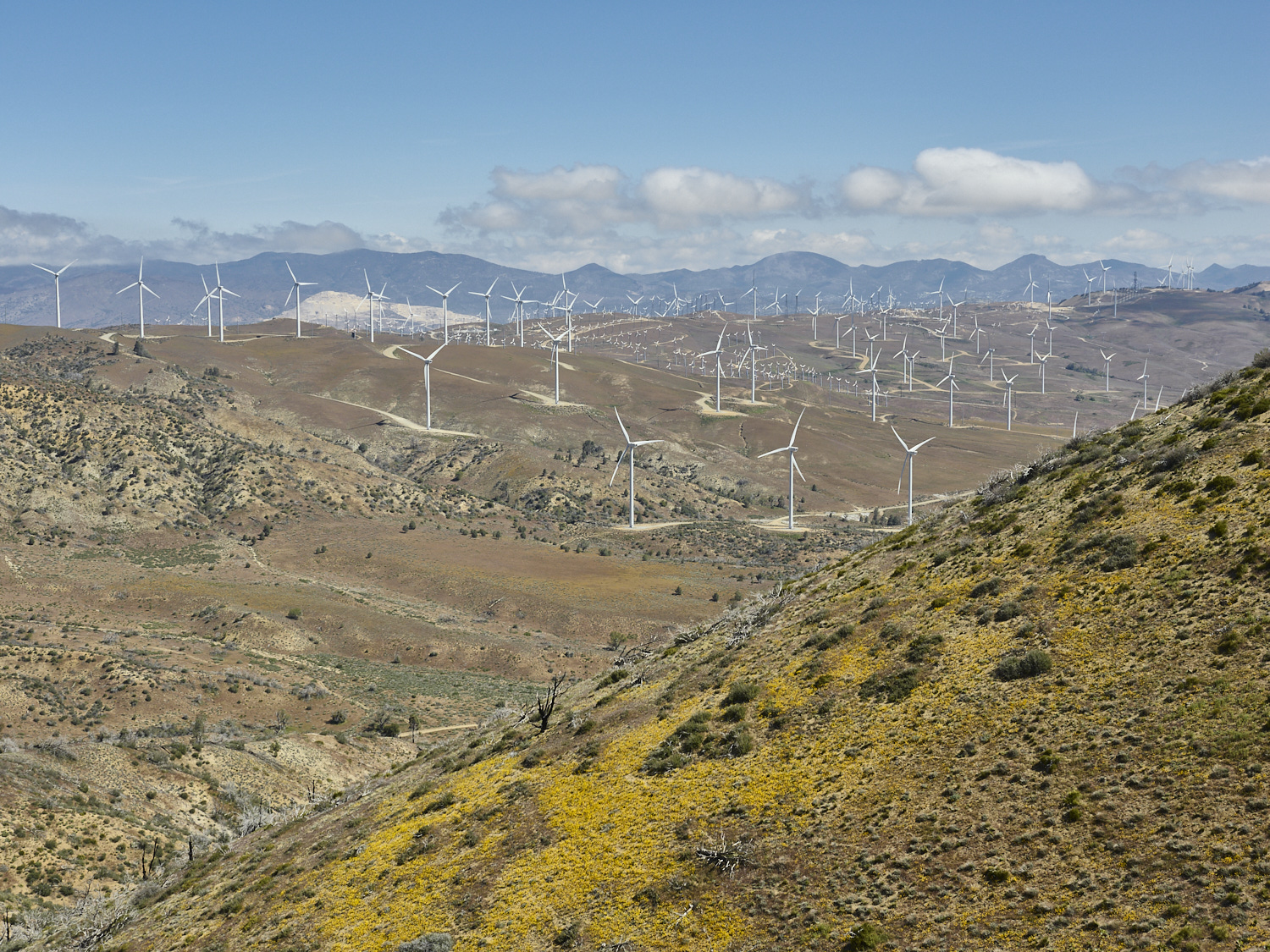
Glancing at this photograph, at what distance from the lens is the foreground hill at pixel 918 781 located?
1681 cm

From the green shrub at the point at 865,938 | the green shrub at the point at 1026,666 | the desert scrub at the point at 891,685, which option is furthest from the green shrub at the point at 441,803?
the green shrub at the point at 1026,666

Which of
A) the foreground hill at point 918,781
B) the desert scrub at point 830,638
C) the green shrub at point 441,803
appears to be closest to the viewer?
the foreground hill at point 918,781

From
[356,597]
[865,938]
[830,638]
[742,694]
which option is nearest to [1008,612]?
[830,638]

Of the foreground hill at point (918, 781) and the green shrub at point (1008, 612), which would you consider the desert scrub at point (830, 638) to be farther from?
the green shrub at point (1008, 612)

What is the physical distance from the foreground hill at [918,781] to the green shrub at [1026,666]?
5cm

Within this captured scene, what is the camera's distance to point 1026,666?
2181 centimetres

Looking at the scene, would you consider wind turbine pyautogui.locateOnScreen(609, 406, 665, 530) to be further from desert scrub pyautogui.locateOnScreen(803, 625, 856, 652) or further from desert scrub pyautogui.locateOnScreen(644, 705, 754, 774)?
desert scrub pyautogui.locateOnScreen(644, 705, 754, 774)

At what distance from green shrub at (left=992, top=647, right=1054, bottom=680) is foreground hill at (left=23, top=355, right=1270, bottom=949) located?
48 millimetres

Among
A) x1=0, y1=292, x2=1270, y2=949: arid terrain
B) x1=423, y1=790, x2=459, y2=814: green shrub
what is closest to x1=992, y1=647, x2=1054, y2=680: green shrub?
→ x1=0, y1=292, x2=1270, y2=949: arid terrain

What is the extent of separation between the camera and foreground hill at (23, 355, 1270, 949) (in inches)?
662

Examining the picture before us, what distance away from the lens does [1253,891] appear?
48.2 ft

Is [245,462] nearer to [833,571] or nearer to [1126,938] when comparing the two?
[833,571]

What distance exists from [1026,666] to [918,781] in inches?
156

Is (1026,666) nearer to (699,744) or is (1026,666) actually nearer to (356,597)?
(699,744)
